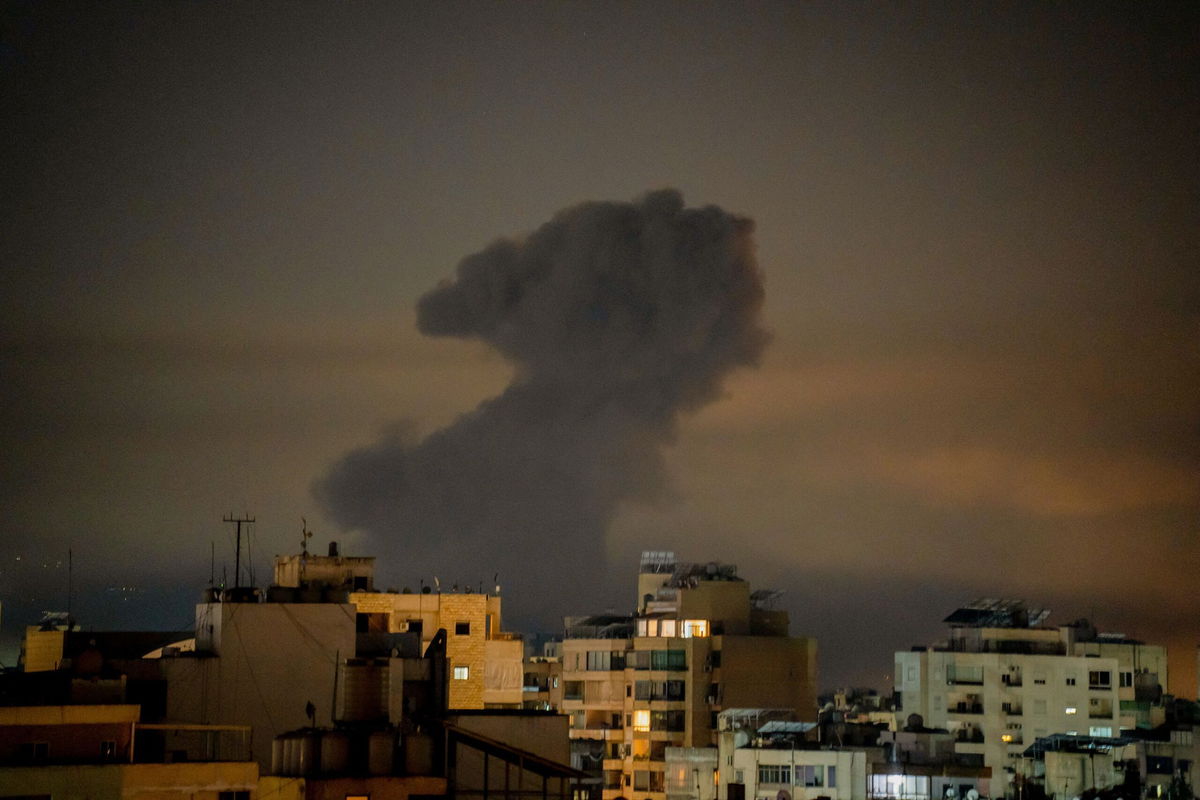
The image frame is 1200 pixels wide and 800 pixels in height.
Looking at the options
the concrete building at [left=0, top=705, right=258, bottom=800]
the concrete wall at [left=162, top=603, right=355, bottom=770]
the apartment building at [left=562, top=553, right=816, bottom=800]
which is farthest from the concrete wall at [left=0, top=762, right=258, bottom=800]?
the apartment building at [left=562, top=553, right=816, bottom=800]

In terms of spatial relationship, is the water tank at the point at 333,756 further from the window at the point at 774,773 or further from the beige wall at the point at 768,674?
the beige wall at the point at 768,674

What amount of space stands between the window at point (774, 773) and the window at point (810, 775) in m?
0.27

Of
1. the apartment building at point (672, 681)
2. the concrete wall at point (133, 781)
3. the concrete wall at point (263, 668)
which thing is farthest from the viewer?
the apartment building at point (672, 681)

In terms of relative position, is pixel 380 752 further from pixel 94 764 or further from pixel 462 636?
pixel 462 636

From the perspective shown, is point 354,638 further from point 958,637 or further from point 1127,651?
point 1127,651

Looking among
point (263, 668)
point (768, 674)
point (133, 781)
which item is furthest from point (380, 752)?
Result: point (768, 674)

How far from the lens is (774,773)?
58.5 metres

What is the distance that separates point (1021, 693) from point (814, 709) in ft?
27.6

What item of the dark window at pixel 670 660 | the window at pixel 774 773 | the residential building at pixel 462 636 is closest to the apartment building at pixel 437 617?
the residential building at pixel 462 636

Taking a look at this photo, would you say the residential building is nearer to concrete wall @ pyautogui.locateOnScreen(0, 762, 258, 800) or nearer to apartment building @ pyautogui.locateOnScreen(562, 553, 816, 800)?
apartment building @ pyautogui.locateOnScreen(562, 553, 816, 800)

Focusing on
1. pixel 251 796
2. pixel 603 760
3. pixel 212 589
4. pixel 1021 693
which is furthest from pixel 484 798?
pixel 1021 693

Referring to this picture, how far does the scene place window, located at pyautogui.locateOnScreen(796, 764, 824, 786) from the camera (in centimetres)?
5738

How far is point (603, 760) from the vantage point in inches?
3004

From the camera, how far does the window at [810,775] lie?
2259 inches
